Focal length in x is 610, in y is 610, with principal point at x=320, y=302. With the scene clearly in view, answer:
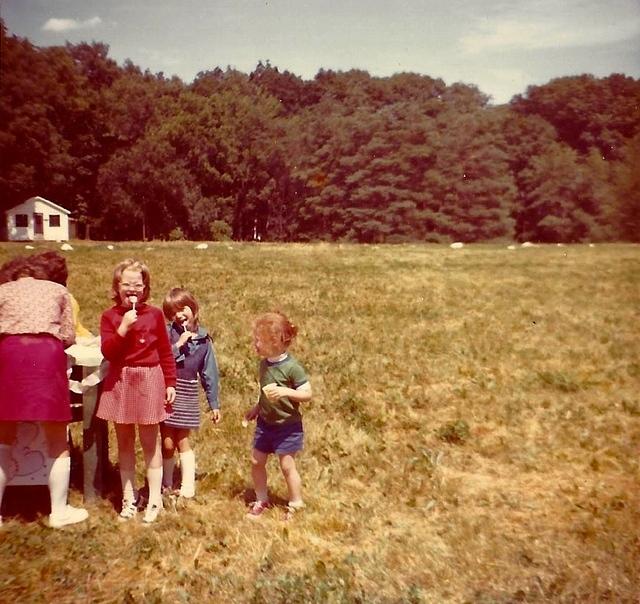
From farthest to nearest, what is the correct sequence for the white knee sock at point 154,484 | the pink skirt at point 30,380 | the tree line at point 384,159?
the tree line at point 384,159 → the white knee sock at point 154,484 → the pink skirt at point 30,380

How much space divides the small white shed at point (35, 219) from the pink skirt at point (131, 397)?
12176mm

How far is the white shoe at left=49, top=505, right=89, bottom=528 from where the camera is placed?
467cm

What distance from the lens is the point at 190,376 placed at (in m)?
5.32

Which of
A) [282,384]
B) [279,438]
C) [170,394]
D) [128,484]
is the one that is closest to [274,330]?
[282,384]

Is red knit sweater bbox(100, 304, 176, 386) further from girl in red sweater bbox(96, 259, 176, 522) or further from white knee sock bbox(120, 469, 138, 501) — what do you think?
white knee sock bbox(120, 469, 138, 501)

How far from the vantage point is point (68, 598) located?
385 centimetres

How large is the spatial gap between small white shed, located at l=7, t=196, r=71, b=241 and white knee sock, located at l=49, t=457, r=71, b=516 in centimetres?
1222

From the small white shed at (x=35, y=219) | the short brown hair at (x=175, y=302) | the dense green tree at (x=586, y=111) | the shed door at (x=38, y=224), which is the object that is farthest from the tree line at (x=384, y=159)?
the short brown hair at (x=175, y=302)

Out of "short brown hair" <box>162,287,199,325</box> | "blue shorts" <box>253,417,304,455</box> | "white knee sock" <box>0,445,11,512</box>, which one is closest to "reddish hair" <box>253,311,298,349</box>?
"blue shorts" <box>253,417,304,455</box>

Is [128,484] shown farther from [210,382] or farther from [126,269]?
[126,269]

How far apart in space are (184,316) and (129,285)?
2.44 feet

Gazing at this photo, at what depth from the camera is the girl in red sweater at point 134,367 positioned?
4.66m

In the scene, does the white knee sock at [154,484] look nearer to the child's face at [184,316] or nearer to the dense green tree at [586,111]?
the child's face at [184,316]

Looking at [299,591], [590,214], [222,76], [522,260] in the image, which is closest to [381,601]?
[299,591]
